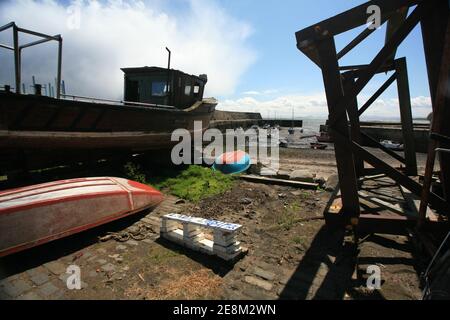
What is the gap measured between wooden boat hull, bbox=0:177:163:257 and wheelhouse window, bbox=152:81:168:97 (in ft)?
19.1

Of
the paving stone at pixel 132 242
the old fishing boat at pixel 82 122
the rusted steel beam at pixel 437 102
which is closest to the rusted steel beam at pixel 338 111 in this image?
the rusted steel beam at pixel 437 102

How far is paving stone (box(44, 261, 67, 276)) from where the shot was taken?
11.2ft

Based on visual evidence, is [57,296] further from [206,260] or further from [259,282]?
[259,282]

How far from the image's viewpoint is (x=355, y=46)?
461 cm

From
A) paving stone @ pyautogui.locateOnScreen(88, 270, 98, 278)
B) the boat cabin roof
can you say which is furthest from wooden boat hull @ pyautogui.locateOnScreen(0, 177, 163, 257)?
the boat cabin roof

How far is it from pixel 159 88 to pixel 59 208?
24.2 ft

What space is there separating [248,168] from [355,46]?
548cm

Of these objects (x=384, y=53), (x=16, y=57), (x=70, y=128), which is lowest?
(x=70, y=128)

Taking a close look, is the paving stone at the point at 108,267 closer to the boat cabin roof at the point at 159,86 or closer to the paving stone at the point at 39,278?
the paving stone at the point at 39,278

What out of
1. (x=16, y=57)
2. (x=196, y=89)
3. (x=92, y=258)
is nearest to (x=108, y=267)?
(x=92, y=258)

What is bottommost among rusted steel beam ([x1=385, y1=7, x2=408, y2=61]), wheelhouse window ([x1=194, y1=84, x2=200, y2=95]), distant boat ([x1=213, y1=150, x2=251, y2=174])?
distant boat ([x1=213, y1=150, x2=251, y2=174])

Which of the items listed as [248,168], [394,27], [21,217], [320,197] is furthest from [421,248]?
[248,168]

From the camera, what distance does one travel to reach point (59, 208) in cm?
405

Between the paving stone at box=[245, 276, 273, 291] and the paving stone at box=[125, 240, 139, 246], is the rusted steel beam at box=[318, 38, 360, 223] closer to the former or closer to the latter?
the paving stone at box=[245, 276, 273, 291]
